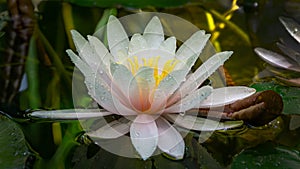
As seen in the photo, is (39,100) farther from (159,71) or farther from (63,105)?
(159,71)

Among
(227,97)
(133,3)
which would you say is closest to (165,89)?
(227,97)

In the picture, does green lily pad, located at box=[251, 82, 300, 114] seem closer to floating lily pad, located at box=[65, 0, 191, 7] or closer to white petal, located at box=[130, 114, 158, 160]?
white petal, located at box=[130, 114, 158, 160]

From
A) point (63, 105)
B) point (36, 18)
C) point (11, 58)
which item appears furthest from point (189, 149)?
point (36, 18)

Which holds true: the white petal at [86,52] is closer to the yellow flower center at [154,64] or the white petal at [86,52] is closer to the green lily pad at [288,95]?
the yellow flower center at [154,64]

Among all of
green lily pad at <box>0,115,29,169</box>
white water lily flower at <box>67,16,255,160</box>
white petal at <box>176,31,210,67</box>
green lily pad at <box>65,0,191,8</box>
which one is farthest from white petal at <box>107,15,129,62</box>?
green lily pad at <box>65,0,191,8</box>

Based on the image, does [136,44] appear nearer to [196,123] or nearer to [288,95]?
[196,123]

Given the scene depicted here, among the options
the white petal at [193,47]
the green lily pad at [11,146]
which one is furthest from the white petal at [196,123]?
the green lily pad at [11,146]
